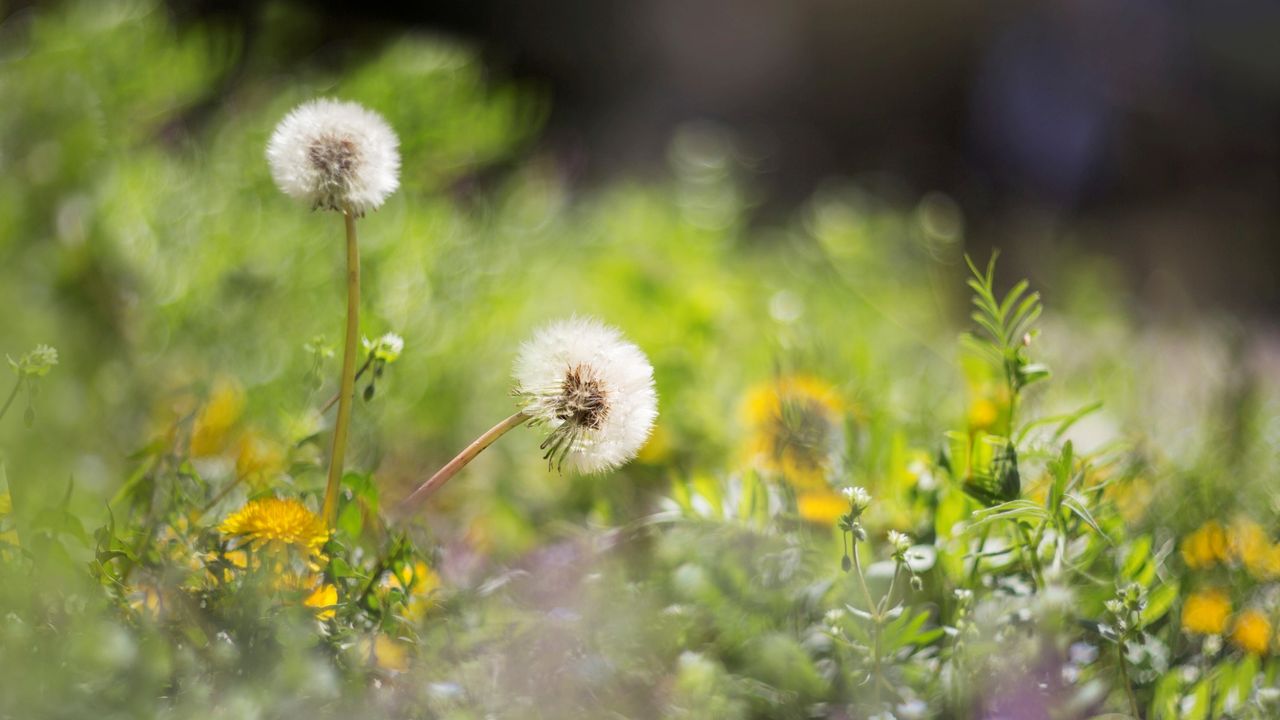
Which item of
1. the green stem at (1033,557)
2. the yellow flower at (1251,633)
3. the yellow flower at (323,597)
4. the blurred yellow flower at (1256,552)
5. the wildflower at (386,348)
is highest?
the wildflower at (386,348)

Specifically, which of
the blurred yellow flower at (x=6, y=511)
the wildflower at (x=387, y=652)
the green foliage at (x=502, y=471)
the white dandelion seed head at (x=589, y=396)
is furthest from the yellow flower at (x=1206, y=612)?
the blurred yellow flower at (x=6, y=511)

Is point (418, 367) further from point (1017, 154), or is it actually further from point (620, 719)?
point (1017, 154)

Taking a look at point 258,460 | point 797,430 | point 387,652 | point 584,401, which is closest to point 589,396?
point 584,401

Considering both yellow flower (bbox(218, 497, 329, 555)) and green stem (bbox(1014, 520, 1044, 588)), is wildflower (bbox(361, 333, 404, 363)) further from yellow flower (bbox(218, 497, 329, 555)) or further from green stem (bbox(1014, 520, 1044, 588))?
green stem (bbox(1014, 520, 1044, 588))

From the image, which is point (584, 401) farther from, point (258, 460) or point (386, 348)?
point (258, 460)

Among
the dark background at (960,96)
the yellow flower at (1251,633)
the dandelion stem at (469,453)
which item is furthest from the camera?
the dark background at (960,96)

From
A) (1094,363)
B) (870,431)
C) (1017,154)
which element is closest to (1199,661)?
(870,431)

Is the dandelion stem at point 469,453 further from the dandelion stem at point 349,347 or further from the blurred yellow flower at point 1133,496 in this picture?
the blurred yellow flower at point 1133,496
